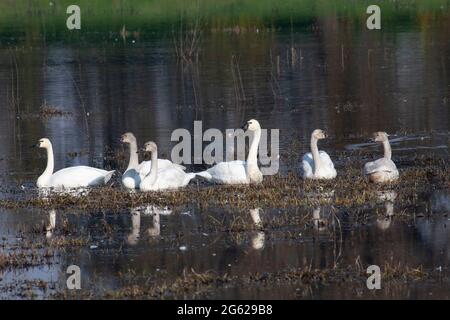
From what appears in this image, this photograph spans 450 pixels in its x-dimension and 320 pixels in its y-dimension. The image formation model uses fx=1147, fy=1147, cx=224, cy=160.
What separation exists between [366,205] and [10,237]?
418 centimetres

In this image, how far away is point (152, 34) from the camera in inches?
1658

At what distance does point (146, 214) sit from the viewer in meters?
13.7

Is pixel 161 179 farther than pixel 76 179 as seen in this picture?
No

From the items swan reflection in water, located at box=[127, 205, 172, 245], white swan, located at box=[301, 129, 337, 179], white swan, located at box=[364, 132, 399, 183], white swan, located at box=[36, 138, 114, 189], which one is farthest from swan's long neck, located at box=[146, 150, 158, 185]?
white swan, located at box=[364, 132, 399, 183]

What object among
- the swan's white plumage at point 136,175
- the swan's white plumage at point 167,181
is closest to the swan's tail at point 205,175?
the swan's white plumage at point 167,181

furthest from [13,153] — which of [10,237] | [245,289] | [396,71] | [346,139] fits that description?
[396,71]

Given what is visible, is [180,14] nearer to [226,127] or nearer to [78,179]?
[226,127]

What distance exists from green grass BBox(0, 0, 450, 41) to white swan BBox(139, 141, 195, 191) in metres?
27.0

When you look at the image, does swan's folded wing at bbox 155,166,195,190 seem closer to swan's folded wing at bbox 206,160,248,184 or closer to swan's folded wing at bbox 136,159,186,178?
swan's folded wing at bbox 136,159,186,178

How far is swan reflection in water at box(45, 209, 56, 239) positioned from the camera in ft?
42.1

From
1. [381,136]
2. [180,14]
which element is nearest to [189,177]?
[381,136]

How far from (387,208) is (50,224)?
13.0 feet

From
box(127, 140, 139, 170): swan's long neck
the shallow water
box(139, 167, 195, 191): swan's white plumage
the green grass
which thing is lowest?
the shallow water

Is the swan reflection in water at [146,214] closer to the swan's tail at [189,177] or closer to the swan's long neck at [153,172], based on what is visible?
the swan's long neck at [153,172]
